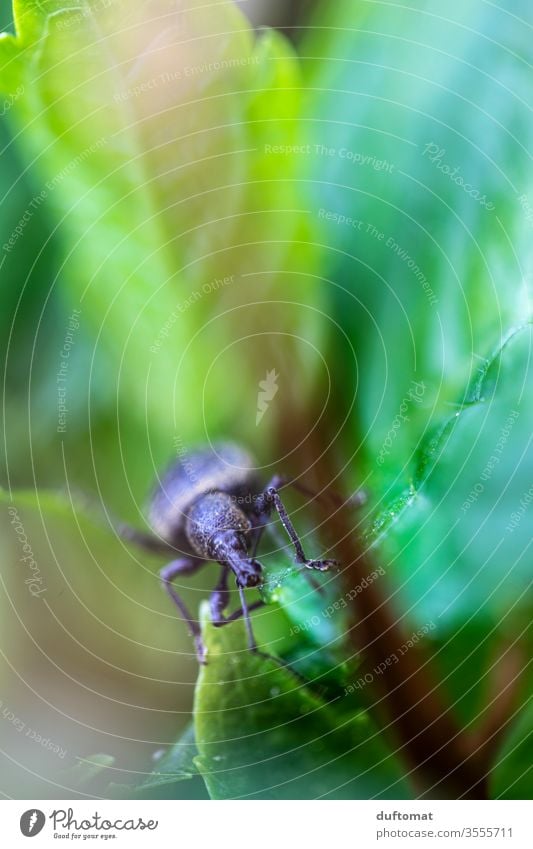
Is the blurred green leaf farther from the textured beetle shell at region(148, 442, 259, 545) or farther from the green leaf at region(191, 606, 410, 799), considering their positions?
the green leaf at region(191, 606, 410, 799)

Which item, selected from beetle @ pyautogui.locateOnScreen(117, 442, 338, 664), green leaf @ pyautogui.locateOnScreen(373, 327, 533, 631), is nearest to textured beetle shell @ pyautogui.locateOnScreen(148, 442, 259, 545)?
beetle @ pyautogui.locateOnScreen(117, 442, 338, 664)

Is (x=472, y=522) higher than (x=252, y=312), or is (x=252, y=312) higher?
(x=252, y=312)

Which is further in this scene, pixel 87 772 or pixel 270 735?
pixel 87 772

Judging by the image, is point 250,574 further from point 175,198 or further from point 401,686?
point 175,198

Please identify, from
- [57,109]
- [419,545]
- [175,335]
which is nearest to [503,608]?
[419,545]

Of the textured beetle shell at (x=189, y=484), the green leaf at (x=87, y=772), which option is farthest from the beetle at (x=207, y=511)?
the green leaf at (x=87, y=772)

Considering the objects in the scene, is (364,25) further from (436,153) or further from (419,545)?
(419,545)

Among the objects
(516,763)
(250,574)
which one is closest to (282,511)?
(250,574)

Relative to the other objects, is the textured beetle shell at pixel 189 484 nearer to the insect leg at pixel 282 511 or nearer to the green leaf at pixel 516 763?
the insect leg at pixel 282 511
